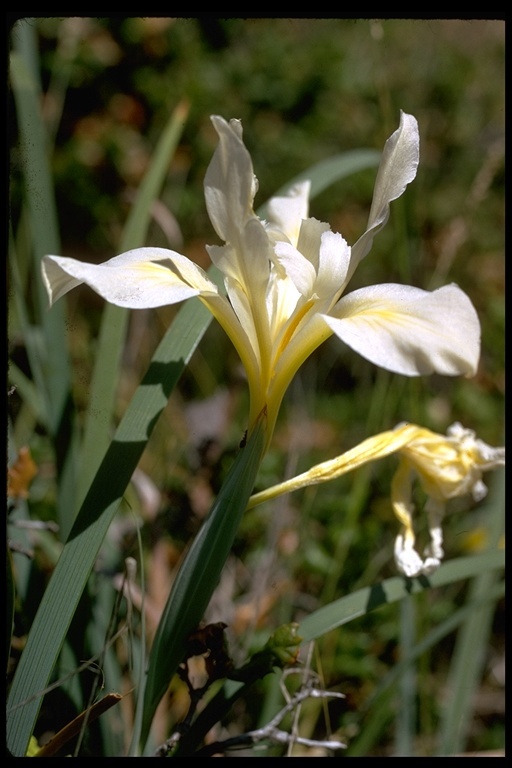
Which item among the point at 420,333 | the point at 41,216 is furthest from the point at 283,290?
the point at 41,216

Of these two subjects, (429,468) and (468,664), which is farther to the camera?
(468,664)

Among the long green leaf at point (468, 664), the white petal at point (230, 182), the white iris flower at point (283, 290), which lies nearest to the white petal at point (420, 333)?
the white iris flower at point (283, 290)

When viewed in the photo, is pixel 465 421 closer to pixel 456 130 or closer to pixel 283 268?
pixel 456 130

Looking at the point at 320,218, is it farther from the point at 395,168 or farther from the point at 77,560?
the point at 77,560

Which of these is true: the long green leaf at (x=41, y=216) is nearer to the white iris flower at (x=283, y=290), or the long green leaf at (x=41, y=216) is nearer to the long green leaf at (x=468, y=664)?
the white iris flower at (x=283, y=290)

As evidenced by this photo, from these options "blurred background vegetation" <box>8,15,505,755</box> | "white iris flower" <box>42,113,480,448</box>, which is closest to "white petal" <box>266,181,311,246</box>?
"white iris flower" <box>42,113,480,448</box>

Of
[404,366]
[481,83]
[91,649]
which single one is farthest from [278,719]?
[481,83]
